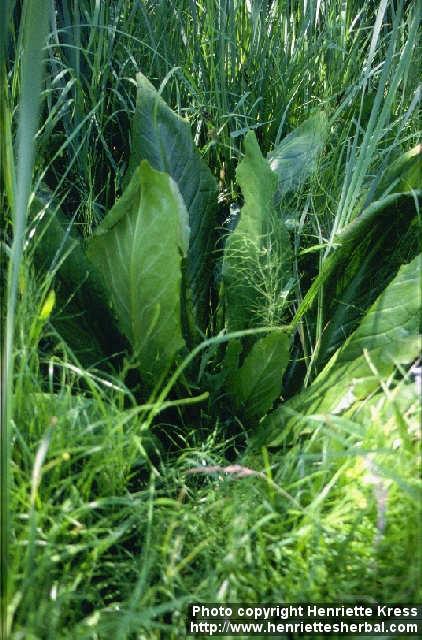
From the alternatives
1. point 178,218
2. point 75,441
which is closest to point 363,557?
point 75,441

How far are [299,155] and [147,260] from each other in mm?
527

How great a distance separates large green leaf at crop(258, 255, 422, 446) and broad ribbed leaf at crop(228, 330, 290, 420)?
0.05 m

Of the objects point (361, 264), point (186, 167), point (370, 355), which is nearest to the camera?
point (370, 355)

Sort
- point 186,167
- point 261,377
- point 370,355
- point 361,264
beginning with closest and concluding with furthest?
point 370,355 → point 261,377 → point 361,264 → point 186,167

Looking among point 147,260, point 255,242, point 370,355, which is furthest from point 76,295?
point 370,355

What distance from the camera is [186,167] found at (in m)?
1.60

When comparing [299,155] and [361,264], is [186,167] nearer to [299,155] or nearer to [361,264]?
[299,155]

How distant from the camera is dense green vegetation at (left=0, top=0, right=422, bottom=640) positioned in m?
0.94

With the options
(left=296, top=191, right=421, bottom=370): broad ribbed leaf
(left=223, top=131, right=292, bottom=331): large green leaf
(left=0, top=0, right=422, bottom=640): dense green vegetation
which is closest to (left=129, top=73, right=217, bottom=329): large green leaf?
(left=0, top=0, right=422, bottom=640): dense green vegetation

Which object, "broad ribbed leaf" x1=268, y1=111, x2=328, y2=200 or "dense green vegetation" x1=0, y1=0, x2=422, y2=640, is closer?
"dense green vegetation" x1=0, y1=0, x2=422, y2=640

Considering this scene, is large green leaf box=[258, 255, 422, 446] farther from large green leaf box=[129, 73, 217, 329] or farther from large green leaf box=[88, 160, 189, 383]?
large green leaf box=[129, 73, 217, 329]

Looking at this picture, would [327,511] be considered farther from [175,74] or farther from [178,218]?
Result: [175,74]

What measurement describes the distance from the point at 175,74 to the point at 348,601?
1412 mm

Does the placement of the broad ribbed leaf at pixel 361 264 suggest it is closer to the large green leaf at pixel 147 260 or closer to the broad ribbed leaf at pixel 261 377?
the broad ribbed leaf at pixel 261 377
